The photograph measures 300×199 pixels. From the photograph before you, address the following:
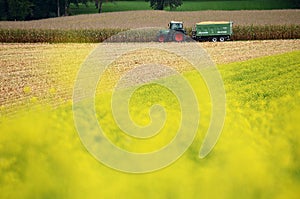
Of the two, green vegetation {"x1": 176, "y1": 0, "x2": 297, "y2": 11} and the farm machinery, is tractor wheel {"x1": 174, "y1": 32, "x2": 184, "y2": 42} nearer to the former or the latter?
the farm machinery

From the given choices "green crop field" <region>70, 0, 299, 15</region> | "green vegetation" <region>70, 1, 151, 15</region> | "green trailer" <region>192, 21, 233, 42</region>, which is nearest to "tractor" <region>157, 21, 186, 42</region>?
"green trailer" <region>192, 21, 233, 42</region>

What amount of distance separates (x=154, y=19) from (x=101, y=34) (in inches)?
144

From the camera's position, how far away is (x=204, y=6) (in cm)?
2933

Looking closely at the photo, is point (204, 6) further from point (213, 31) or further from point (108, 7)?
point (213, 31)

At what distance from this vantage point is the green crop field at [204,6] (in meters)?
27.5

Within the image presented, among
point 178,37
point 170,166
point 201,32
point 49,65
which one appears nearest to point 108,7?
point 201,32

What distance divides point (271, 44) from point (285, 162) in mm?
14416

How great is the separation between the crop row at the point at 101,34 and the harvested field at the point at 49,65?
317cm

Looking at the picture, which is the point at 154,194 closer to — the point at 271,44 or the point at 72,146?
the point at 72,146

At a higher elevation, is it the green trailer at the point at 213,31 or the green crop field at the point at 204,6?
the green crop field at the point at 204,6

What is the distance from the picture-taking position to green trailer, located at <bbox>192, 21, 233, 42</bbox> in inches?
851

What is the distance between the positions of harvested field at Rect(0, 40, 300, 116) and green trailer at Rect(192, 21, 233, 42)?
997 millimetres

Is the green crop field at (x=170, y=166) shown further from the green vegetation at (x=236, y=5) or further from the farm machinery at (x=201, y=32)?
the green vegetation at (x=236, y=5)

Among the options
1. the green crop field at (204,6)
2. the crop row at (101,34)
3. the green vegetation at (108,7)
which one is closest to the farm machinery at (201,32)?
the crop row at (101,34)
